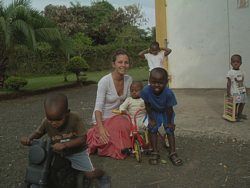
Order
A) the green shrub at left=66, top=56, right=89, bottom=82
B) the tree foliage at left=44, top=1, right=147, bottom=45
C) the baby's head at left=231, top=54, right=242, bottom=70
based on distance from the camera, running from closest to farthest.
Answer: the baby's head at left=231, top=54, right=242, bottom=70, the green shrub at left=66, top=56, right=89, bottom=82, the tree foliage at left=44, top=1, right=147, bottom=45

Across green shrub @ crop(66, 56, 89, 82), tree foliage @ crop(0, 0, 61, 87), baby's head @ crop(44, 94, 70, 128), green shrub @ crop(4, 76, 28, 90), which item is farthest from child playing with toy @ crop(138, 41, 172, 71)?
green shrub @ crop(66, 56, 89, 82)

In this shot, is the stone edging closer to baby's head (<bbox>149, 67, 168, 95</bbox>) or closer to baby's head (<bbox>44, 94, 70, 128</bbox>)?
baby's head (<bbox>149, 67, 168, 95</bbox>)

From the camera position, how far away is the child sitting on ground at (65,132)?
10.4 feet

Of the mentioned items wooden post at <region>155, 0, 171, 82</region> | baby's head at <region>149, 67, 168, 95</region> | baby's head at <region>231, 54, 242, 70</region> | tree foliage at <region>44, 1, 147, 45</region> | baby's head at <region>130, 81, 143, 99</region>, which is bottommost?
baby's head at <region>130, 81, 143, 99</region>

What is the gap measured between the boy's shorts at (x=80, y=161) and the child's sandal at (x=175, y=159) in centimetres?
171

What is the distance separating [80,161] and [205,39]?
29.8 feet

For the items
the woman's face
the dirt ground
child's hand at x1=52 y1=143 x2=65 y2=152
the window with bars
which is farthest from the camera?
the window with bars

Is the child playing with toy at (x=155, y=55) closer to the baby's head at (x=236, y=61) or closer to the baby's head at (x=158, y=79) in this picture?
the baby's head at (x=236, y=61)

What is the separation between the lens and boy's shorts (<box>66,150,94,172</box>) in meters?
3.47

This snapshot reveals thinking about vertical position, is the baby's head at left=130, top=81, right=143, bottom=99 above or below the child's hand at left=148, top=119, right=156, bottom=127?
above

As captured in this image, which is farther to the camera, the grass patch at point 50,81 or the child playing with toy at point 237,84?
the grass patch at point 50,81

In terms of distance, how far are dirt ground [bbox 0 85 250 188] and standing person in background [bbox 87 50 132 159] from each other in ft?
0.52

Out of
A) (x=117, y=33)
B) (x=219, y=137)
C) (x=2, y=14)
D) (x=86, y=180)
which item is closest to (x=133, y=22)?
(x=117, y=33)

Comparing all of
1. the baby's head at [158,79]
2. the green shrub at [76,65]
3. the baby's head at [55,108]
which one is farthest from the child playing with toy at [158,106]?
the green shrub at [76,65]
